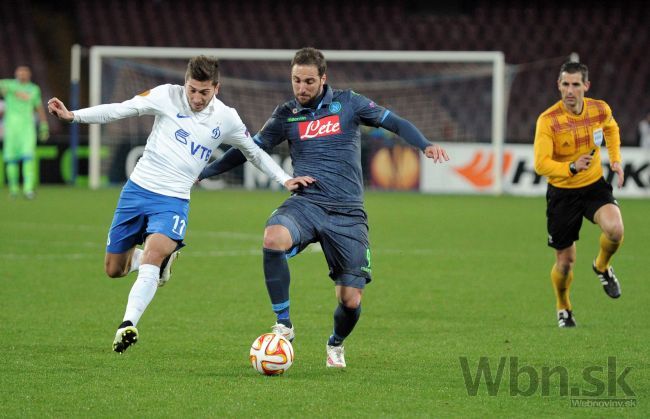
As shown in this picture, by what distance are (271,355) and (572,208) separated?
11.8 ft

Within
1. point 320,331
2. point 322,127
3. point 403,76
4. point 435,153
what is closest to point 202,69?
point 322,127

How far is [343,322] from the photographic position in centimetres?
707

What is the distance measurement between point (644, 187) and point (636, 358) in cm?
1863

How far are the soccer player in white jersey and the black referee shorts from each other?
2.79 m

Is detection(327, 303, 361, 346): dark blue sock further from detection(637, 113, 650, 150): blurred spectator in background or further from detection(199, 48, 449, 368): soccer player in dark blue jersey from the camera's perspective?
detection(637, 113, 650, 150): blurred spectator in background

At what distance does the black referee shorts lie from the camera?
30.4 ft

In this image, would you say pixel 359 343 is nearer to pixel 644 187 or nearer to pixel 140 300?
pixel 140 300

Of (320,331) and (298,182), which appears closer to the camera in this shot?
(298,182)

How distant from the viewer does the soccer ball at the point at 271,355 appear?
6.64m

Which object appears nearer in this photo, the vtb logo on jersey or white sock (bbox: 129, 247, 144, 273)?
the vtb logo on jersey

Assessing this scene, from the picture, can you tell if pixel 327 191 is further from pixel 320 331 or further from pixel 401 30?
pixel 401 30

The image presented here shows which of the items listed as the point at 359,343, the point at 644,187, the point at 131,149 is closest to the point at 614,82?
the point at 644,187

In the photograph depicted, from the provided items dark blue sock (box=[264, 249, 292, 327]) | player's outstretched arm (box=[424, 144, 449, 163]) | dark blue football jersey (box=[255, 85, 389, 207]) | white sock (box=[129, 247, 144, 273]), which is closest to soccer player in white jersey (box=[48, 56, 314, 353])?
dark blue football jersey (box=[255, 85, 389, 207])

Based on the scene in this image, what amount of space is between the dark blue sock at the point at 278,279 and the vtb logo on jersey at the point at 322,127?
0.82 m
